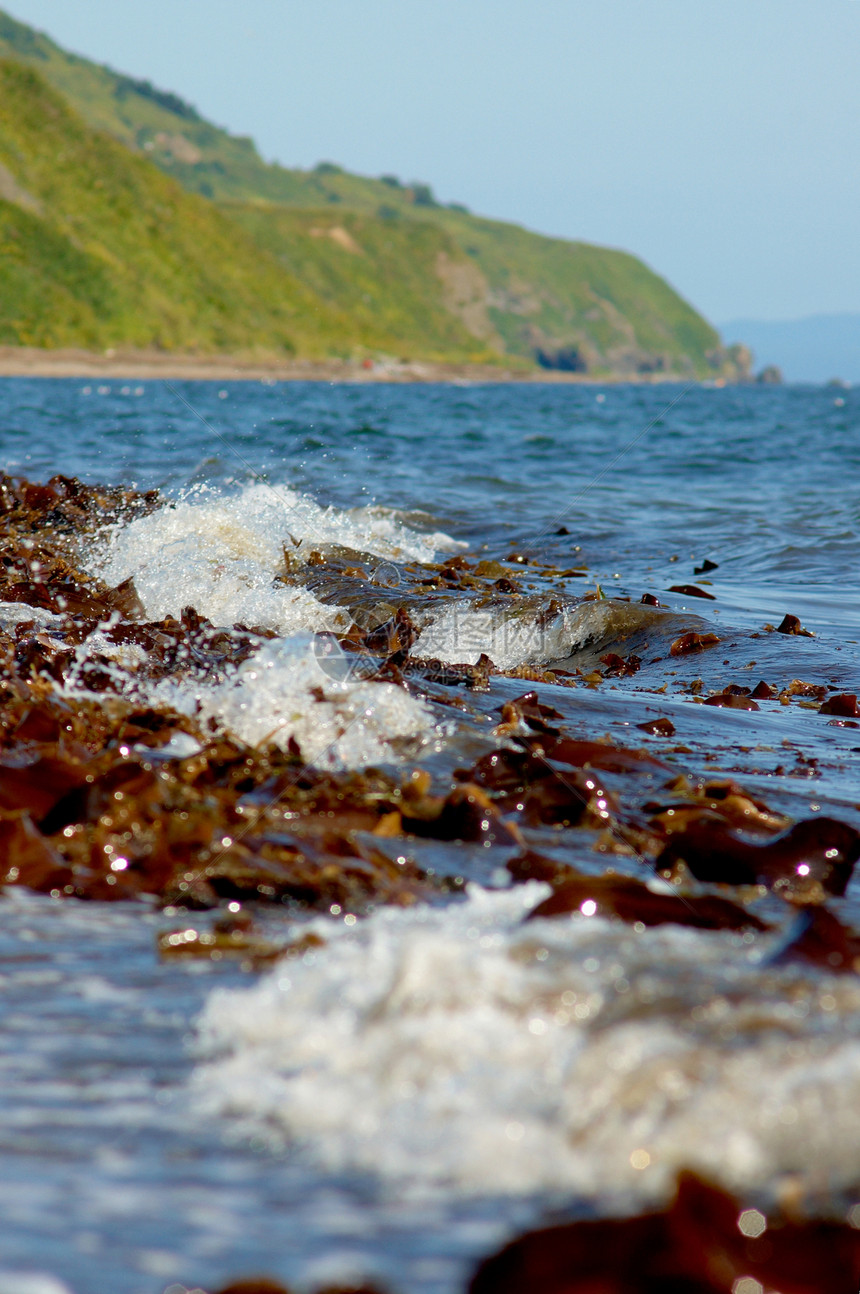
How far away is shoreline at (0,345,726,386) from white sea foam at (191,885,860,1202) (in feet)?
185

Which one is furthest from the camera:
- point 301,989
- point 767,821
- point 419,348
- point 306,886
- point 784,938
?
point 419,348

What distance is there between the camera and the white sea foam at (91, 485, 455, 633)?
277 inches

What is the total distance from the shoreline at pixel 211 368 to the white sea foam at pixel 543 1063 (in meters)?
56.4

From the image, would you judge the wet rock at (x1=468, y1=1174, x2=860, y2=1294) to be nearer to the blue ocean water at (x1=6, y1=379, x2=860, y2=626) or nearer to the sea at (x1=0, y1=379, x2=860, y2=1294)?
the sea at (x1=0, y1=379, x2=860, y2=1294)

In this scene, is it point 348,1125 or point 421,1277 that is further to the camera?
point 348,1125

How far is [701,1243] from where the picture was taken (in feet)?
5.48

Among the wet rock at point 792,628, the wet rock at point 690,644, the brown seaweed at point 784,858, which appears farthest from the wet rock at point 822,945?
the wet rock at point 792,628

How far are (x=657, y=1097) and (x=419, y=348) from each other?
376 ft

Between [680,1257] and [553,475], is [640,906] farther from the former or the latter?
[553,475]

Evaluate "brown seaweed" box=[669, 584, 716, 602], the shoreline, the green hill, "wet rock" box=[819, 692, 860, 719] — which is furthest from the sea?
the green hill

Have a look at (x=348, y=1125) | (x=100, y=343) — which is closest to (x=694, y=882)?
(x=348, y=1125)

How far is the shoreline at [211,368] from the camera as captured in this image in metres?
59.0

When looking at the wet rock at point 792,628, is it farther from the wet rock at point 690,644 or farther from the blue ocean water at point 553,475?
the blue ocean water at point 553,475

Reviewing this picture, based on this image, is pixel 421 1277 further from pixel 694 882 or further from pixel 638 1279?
pixel 694 882
